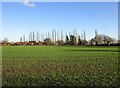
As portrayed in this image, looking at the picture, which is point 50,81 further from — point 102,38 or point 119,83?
point 102,38

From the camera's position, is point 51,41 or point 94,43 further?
point 51,41

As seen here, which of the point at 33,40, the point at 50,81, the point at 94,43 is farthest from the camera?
the point at 33,40

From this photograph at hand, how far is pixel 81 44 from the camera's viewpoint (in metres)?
120

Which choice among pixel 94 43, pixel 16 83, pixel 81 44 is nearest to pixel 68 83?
pixel 16 83

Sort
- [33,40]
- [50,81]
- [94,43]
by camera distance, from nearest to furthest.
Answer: [50,81] → [94,43] → [33,40]

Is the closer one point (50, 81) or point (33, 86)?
point (33, 86)

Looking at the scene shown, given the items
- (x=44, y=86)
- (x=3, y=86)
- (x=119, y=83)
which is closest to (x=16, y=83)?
(x=3, y=86)

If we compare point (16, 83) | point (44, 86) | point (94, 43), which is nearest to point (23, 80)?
point (16, 83)

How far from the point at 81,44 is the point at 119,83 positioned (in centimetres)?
10873

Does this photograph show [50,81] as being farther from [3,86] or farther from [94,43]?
[94,43]

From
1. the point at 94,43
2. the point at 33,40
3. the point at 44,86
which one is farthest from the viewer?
the point at 33,40

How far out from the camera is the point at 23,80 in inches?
496

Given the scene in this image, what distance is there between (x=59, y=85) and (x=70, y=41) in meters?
106

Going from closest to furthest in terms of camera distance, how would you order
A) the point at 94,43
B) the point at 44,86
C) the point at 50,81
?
1. the point at 44,86
2. the point at 50,81
3. the point at 94,43
